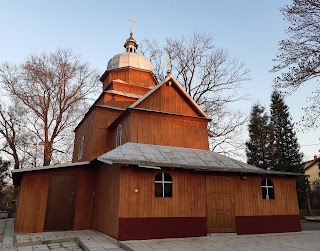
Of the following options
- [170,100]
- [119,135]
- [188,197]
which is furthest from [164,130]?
[188,197]

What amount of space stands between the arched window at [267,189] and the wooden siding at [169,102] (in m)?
4.92

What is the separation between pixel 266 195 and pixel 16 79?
2108cm

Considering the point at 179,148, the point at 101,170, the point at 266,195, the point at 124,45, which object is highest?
the point at 124,45

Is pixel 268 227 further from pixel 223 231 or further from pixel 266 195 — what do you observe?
pixel 223 231

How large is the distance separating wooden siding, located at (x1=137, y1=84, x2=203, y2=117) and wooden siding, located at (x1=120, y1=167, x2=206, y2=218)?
4.33 metres

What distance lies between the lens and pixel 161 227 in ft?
32.0

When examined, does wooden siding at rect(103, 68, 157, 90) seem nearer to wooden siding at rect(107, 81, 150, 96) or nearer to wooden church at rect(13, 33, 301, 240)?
wooden siding at rect(107, 81, 150, 96)

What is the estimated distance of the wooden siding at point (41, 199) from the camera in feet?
36.7

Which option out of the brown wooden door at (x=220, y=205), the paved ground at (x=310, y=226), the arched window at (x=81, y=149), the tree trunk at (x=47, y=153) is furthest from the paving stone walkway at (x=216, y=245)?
the tree trunk at (x=47, y=153)

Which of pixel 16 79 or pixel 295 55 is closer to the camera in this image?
pixel 295 55

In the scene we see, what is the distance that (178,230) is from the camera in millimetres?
10008

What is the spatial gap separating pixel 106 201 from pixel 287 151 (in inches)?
942

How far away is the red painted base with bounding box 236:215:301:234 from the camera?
11.2 m

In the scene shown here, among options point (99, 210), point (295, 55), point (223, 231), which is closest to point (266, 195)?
point (223, 231)
